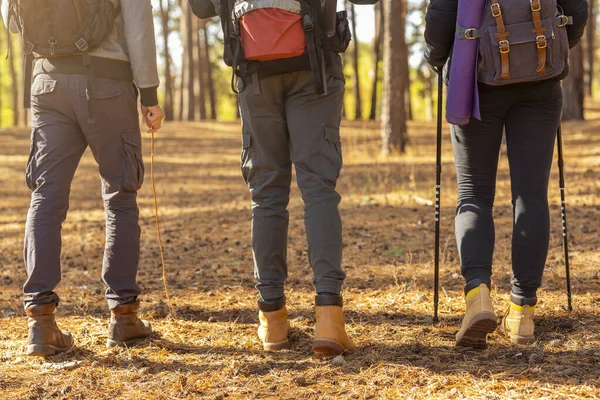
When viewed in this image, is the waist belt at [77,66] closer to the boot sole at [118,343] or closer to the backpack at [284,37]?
the backpack at [284,37]

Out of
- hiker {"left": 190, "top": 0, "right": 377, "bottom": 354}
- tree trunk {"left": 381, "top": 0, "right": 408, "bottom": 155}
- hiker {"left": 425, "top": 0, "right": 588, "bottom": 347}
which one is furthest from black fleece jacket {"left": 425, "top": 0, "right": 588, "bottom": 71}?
tree trunk {"left": 381, "top": 0, "right": 408, "bottom": 155}

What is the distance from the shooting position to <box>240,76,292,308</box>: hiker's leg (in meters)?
3.92

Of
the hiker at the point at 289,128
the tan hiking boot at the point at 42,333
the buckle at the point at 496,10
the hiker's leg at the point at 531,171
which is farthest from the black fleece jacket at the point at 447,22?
the tan hiking boot at the point at 42,333

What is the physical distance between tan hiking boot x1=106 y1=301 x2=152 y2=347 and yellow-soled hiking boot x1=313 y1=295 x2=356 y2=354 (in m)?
1.13

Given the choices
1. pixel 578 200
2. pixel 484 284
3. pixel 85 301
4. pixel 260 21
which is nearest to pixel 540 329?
pixel 484 284

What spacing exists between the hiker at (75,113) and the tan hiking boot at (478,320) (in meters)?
1.92

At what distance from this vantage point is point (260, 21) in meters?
3.77

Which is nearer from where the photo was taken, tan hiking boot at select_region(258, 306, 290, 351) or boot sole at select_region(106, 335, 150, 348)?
tan hiking boot at select_region(258, 306, 290, 351)

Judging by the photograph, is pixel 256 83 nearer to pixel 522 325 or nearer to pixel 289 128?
pixel 289 128

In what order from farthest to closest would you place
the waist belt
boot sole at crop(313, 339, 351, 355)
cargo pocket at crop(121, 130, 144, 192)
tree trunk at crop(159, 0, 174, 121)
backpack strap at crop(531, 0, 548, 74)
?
tree trunk at crop(159, 0, 174, 121) < cargo pocket at crop(121, 130, 144, 192) < the waist belt < boot sole at crop(313, 339, 351, 355) < backpack strap at crop(531, 0, 548, 74)

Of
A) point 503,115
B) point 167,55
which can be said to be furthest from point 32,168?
point 167,55

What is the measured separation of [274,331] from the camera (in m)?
4.04

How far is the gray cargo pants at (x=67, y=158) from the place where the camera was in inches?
156

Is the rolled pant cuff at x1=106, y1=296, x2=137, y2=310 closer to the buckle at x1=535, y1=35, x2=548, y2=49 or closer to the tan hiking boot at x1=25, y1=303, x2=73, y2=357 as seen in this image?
the tan hiking boot at x1=25, y1=303, x2=73, y2=357
